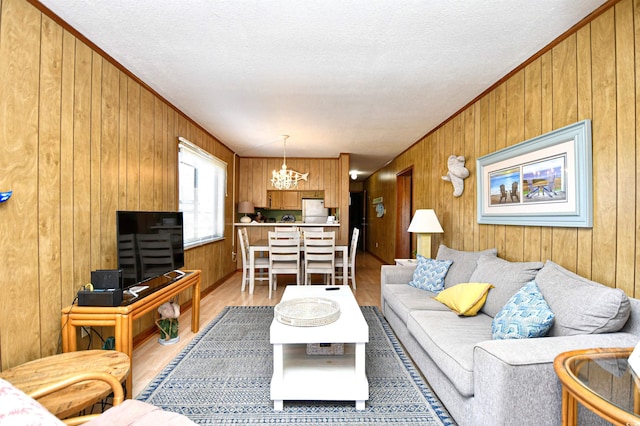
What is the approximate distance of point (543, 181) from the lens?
7.04 feet

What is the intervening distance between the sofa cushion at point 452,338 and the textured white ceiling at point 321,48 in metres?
2.01

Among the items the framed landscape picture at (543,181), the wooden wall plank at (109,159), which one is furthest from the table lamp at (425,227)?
the wooden wall plank at (109,159)

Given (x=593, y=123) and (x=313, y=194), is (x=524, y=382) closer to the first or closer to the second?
(x=593, y=123)

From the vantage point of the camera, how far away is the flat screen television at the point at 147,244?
211cm

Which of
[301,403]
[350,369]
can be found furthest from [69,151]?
[350,369]

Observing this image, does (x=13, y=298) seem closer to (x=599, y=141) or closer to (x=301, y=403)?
(x=301, y=403)

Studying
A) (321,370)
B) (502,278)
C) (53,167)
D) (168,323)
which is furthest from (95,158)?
(502,278)

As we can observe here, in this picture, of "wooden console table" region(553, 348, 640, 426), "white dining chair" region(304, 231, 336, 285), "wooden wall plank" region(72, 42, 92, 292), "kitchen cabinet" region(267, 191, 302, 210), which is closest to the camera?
"wooden console table" region(553, 348, 640, 426)

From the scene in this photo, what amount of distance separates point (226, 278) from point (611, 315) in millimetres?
5070

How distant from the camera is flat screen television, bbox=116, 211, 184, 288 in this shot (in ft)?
6.91

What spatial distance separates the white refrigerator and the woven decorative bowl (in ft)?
15.4

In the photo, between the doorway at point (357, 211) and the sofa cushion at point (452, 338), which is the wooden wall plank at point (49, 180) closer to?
the sofa cushion at point (452, 338)

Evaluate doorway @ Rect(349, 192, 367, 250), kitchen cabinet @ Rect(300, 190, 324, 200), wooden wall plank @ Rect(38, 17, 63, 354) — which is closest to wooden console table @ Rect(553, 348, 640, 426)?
wooden wall plank @ Rect(38, 17, 63, 354)

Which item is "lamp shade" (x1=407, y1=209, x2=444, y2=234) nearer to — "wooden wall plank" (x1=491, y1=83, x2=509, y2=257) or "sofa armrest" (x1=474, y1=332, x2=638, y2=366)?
"wooden wall plank" (x1=491, y1=83, x2=509, y2=257)
